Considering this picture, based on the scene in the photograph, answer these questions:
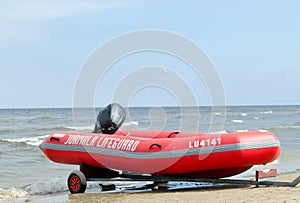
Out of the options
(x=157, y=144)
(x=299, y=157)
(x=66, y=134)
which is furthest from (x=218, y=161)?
(x=299, y=157)

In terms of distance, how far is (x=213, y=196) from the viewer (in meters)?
8.93

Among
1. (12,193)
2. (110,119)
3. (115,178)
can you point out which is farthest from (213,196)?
(12,193)

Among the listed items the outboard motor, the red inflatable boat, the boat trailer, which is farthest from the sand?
the outboard motor

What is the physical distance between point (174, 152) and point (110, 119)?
1.99 metres

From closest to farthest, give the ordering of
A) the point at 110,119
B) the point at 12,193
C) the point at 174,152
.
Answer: the point at 174,152 < the point at 110,119 < the point at 12,193

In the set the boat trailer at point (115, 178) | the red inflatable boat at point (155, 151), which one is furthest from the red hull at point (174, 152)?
the boat trailer at point (115, 178)

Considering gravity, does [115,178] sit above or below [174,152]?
below

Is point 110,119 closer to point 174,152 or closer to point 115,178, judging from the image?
point 115,178

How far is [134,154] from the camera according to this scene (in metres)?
10.2

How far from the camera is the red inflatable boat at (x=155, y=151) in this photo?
933 centimetres

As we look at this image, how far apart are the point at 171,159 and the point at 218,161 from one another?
0.87 meters

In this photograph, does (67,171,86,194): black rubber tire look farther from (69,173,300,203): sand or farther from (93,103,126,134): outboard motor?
(93,103,126,134): outboard motor

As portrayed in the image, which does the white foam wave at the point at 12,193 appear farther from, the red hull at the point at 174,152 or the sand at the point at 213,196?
the sand at the point at 213,196

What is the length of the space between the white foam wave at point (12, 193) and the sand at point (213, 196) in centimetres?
142
